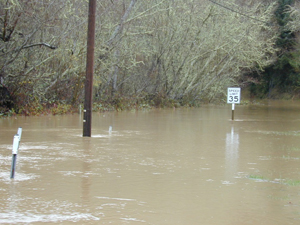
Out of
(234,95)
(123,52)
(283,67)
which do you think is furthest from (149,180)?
(283,67)

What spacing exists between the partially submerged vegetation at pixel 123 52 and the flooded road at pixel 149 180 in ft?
25.5

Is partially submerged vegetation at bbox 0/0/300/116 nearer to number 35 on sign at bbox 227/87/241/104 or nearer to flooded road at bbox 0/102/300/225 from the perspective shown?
number 35 on sign at bbox 227/87/241/104

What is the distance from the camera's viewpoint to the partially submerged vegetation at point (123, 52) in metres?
24.5

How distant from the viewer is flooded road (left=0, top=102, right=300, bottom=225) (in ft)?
23.9

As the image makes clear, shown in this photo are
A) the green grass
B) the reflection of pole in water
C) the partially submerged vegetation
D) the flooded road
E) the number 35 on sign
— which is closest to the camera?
the flooded road

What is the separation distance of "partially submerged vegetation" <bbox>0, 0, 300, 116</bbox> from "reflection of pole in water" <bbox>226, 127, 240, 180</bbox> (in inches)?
382

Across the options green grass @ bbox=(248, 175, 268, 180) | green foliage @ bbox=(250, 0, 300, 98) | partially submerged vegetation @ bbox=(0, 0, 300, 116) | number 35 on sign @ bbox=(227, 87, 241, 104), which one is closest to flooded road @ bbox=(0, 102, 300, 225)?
green grass @ bbox=(248, 175, 268, 180)

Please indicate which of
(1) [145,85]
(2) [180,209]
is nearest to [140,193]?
(2) [180,209]

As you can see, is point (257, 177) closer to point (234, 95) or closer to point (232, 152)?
point (232, 152)

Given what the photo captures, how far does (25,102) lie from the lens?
2528cm

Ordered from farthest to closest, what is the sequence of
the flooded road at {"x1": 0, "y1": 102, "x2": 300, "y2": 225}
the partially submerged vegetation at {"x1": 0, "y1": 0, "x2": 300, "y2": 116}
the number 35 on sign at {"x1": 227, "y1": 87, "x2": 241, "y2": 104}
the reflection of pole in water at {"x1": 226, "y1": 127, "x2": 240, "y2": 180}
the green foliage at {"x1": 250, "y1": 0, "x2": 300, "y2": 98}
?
the green foliage at {"x1": 250, "y1": 0, "x2": 300, "y2": 98} < the number 35 on sign at {"x1": 227, "y1": 87, "x2": 241, "y2": 104} < the partially submerged vegetation at {"x1": 0, "y1": 0, "x2": 300, "y2": 116} < the reflection of pole in water at {"x1": 226, "y1": 127, "x2": 240, "y2": 180} < the flooded road at {"x1": 0, "y1": 102, "x2": 300, "y2": 225}

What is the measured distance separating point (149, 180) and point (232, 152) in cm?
484

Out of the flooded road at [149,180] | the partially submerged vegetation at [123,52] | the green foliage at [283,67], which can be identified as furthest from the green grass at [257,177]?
the green foliage at [283,67]

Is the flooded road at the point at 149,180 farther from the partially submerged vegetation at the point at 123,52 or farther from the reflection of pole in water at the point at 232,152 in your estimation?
the partially submerged vegetation at the point at 123,52
